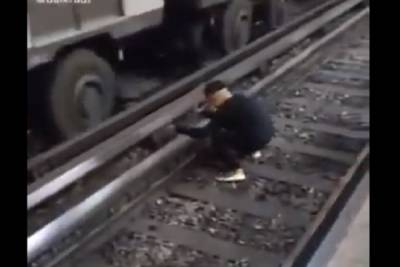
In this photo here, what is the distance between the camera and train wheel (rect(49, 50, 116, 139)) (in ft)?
22.2

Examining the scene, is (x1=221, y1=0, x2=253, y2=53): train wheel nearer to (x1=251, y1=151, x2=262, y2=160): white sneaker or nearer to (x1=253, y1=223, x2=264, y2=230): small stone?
(x1=251, y1=151, x2=262, y2=160): white sneaker

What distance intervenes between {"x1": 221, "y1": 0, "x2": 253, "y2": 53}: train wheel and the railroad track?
3289 mm

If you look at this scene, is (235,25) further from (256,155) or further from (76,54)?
(256,155)

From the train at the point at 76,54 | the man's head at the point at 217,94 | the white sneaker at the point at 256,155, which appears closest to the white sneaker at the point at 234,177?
the white sneaker at the point at 256,155

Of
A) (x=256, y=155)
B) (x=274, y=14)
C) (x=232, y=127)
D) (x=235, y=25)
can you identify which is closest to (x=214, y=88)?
(x=232, y=127)

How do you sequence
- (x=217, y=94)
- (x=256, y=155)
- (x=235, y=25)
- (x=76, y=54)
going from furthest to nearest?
(x=235, y=25) < (x=76, y=54) < (x=256, y=155) < (x=217, y=94)

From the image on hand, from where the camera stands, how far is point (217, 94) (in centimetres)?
559

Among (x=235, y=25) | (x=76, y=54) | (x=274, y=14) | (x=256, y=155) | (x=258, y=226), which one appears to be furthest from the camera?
(x=274, y=14)

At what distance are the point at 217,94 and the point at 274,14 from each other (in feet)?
20.0

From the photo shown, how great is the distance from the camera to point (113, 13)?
24.6 ft

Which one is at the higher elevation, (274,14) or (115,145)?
(274,14)

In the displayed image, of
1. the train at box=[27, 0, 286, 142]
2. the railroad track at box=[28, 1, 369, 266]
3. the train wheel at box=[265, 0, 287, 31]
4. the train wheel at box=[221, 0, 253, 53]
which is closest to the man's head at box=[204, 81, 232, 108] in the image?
the railroad track at box=[28, 1, 369, 266]

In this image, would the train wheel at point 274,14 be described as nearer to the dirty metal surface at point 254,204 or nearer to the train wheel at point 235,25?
the train wheel at point 235,25
